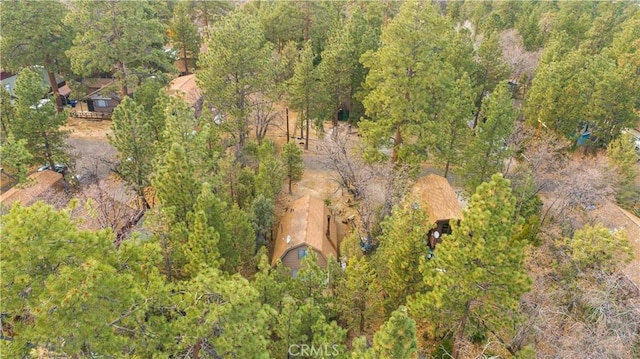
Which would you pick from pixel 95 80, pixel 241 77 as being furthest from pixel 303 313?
pixel 95 80

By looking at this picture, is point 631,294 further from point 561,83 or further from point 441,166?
point 561,83

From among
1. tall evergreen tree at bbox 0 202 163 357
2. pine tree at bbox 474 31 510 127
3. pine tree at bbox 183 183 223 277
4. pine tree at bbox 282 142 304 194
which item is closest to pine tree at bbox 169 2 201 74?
pine tree at bbox 282 142 304 194

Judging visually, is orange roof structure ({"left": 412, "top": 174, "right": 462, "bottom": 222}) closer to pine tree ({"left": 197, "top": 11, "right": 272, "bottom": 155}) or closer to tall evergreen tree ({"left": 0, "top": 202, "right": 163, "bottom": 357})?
pine tree ({"left": 197, "top": 11, "right": 272, "bottom": 155})

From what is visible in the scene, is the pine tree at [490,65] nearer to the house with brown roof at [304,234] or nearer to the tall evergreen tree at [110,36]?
the house with brown roof at [304,234]

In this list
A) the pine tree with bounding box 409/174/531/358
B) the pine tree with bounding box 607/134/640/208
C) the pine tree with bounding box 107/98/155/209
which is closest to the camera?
the pine tree with bounding box 409/174/531/358

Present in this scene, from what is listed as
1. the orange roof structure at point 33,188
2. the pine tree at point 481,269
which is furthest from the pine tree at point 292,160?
the pine tree at point 481,269

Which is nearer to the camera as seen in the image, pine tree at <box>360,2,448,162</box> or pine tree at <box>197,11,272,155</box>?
pine tree at <box>360,2,448,162</box>
